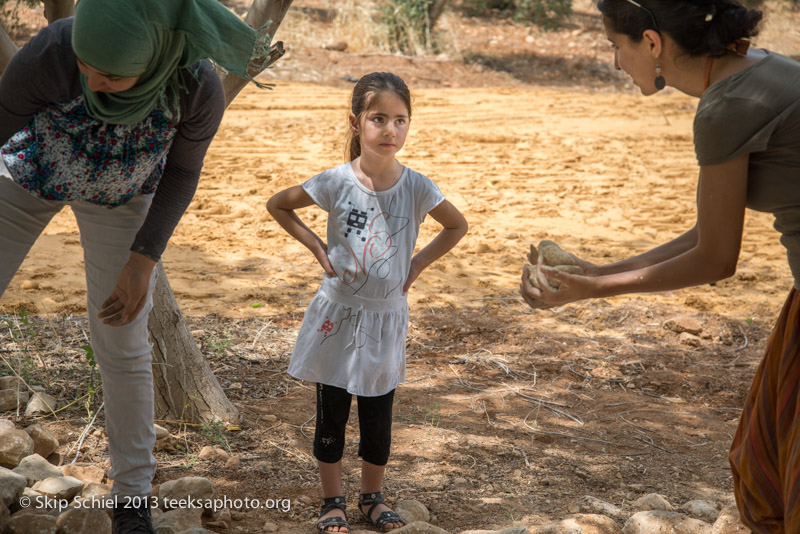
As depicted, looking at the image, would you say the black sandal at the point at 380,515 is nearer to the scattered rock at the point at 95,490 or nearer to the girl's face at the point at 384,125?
the scattered rock at the point at 95,490

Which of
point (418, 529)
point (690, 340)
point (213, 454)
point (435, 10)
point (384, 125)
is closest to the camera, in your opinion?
point (418, 529)

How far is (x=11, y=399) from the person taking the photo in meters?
3.47

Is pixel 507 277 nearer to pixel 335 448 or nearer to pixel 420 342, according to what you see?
pixel 420 342

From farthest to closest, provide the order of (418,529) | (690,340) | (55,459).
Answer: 1. (690,340)
2. (55,459)
3. (418,529)

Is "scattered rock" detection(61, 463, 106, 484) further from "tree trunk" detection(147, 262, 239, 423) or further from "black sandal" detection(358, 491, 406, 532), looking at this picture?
"black sandal" detection(358, 491, 406, 532)

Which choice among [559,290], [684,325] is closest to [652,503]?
[559,290]

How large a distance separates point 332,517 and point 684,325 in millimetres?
3341

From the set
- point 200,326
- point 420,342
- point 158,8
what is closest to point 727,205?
point 158,8

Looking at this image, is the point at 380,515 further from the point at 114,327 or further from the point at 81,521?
the point at 114,327

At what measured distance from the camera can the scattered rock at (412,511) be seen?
2.91m

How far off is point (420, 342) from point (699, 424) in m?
1.70

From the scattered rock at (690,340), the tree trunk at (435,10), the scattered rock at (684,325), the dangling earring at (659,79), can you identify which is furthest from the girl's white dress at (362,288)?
the tree trunk at (435,10)

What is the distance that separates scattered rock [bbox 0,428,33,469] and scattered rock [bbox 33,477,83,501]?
220 millimetres

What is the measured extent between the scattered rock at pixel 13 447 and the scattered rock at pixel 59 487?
0.22 m
